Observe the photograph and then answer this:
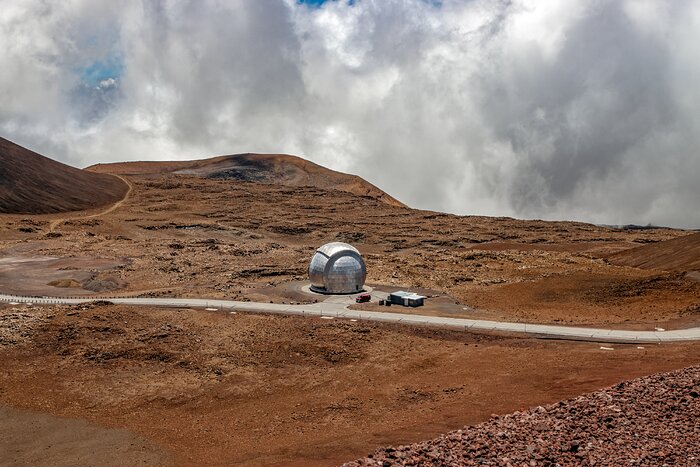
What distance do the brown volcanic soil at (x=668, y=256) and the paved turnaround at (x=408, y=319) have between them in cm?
2017

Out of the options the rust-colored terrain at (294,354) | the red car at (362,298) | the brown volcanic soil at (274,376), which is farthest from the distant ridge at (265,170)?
the brown volcanic soil at (274,376)

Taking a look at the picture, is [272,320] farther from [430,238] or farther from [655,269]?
[430,238]

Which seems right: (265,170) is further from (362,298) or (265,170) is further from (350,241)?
(362,298)

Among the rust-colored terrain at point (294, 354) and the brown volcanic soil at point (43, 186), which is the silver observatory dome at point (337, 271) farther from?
the brown volcanic soil at point (43, 186)

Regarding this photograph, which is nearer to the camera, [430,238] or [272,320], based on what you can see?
[272,320]

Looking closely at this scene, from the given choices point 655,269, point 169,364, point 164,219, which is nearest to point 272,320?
point 169,364

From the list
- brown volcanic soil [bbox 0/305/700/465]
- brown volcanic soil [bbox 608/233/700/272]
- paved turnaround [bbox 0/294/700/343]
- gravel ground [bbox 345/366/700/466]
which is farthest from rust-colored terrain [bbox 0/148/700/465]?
gravel ground [bbox 345/366/700/466]

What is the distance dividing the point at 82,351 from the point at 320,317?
42.4 feet

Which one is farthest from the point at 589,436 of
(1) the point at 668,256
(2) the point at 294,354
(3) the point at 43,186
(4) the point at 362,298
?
(3) the point at 43,186

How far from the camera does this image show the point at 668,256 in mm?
55531

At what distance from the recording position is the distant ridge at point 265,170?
14350 centimetres

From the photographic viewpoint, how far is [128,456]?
20.9m

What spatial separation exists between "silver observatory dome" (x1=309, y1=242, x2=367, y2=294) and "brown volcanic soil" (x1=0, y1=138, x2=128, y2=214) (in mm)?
64847

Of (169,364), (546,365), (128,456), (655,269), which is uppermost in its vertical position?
(655,269)
